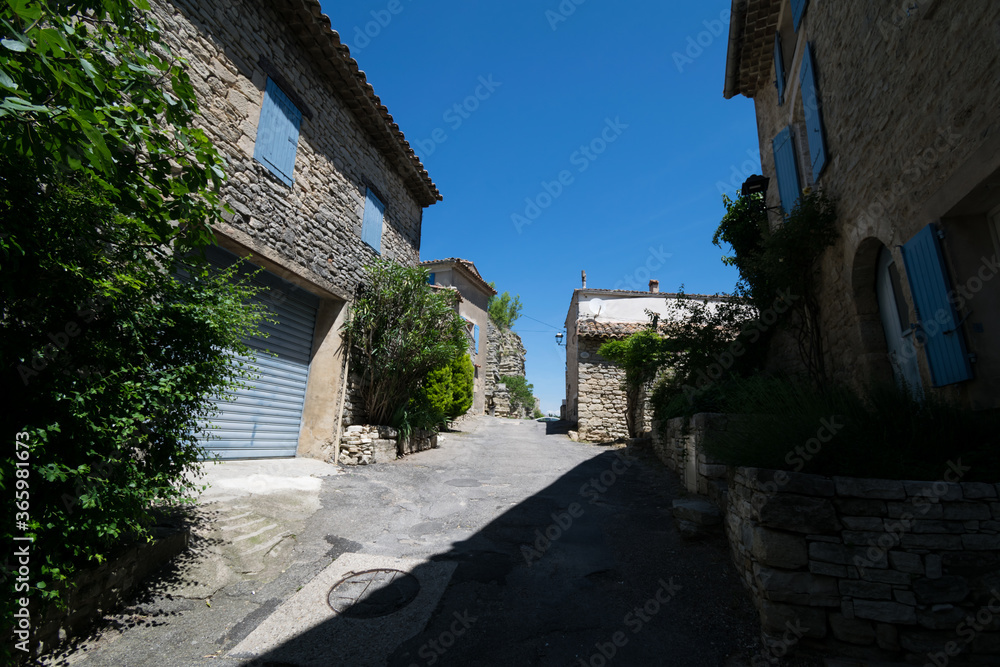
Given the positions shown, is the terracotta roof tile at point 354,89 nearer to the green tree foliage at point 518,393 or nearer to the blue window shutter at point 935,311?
the blue window shutter at point 935,311

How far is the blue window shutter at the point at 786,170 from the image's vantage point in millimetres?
6902

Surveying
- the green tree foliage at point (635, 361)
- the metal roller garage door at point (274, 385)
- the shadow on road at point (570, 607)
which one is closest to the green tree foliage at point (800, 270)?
the green tree foliage at point (635, 361)

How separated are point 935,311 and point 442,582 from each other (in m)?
5.02

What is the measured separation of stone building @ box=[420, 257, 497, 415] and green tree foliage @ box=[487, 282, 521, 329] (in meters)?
5.97

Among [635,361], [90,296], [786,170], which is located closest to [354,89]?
[90,296]

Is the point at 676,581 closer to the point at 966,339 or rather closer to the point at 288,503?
the point at 966,339

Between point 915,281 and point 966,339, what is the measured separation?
0.71 meters

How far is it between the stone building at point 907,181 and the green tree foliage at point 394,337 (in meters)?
6.28

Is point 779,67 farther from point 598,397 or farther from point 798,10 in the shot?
point 598,397

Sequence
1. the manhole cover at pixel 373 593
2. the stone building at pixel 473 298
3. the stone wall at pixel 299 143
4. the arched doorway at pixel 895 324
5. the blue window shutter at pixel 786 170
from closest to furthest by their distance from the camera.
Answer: the manhole cover at pixel 373 593 < the arched doorway at pixel 895 324 < the stone wall at pixel 299 143 < the blue window shutter at pixel 786 170 < the stone building at pixel 473 298

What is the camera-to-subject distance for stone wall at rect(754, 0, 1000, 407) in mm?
3541

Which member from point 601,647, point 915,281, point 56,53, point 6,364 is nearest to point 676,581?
point 601,647

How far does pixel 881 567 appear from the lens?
118 inches

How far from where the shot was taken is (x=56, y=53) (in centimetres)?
181
